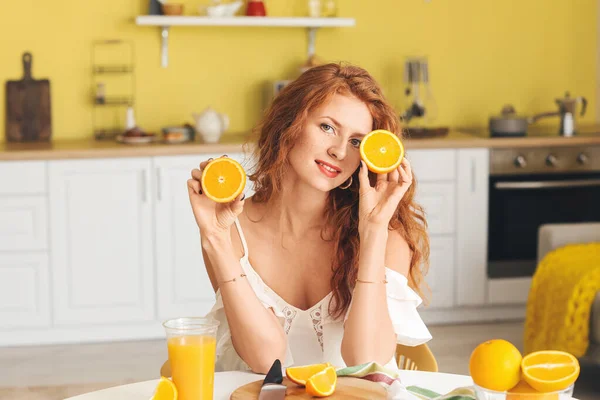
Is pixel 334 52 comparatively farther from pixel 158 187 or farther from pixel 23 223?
pixel 23 223

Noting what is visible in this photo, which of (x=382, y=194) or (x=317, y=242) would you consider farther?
(x=317, y=242)

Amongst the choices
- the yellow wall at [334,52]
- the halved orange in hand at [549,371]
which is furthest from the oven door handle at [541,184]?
the halved orange in hand at [549,371]

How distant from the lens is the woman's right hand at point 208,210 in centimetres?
179

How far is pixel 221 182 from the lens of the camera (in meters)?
1.75

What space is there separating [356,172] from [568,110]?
2690 mm

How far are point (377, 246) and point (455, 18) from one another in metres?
3.12

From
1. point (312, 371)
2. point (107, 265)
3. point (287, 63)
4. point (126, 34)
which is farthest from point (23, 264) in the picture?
point (312, 371)

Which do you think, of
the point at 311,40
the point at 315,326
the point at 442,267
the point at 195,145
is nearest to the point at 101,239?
the point at 195,145

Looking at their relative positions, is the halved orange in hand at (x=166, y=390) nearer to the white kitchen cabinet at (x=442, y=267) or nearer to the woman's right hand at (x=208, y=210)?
the woman's right hand at (x=208, y=210)

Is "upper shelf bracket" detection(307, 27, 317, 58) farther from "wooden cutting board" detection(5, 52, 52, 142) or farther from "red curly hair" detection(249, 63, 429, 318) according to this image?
"red curly hair" detection(249, 63, 429, 318)

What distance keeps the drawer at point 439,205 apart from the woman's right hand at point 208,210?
2.48 metres

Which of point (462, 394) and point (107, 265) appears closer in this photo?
point (462, 394)

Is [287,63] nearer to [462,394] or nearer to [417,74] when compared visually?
[417,74]

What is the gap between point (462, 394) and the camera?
1.38m
